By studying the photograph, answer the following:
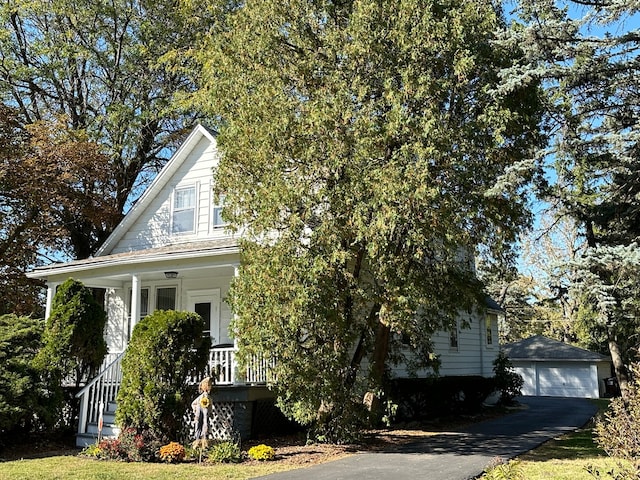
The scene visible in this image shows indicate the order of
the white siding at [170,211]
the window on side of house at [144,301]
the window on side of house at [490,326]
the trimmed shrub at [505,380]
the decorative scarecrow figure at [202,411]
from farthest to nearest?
the window on side of house at [490,326] < the trimmed shrub at [505,380] < the window on side of house at [144,301] < the white siding at [170,211] < the decorative scarecrow figure at [202,411]

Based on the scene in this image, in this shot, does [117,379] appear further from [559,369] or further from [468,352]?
[559,369]

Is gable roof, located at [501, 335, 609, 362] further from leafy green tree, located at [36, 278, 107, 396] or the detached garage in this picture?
leafy green tree, located at [36, 278, 107, 396]

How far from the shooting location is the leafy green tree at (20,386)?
1185cm

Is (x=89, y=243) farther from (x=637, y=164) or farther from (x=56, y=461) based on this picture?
(x=637, y=164)

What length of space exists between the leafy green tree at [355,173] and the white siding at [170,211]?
4.91 meters

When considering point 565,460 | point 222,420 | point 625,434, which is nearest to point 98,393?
point 222,420

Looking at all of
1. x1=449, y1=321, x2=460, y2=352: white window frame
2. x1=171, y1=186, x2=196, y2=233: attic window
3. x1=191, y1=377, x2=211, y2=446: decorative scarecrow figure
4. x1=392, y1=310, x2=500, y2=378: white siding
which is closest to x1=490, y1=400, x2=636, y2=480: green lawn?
x1=191, y1=377, x2=211, y2=446: decorative scarecrow figure

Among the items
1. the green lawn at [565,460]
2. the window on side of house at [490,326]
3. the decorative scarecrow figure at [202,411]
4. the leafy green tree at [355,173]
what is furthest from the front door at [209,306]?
the window on side of house at [490,326]

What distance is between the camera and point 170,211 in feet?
60.7

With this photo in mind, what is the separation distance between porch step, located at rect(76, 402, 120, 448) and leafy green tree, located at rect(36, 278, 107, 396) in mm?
1214

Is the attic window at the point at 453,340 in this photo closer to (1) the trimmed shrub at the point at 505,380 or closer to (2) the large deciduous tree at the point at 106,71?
(1) the trimmed shrub at the point at 505,380

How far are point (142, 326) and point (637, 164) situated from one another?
11.0 m

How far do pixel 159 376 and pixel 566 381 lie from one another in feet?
94.4

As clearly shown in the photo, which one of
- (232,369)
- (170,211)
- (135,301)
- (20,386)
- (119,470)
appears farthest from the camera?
(170,211)
